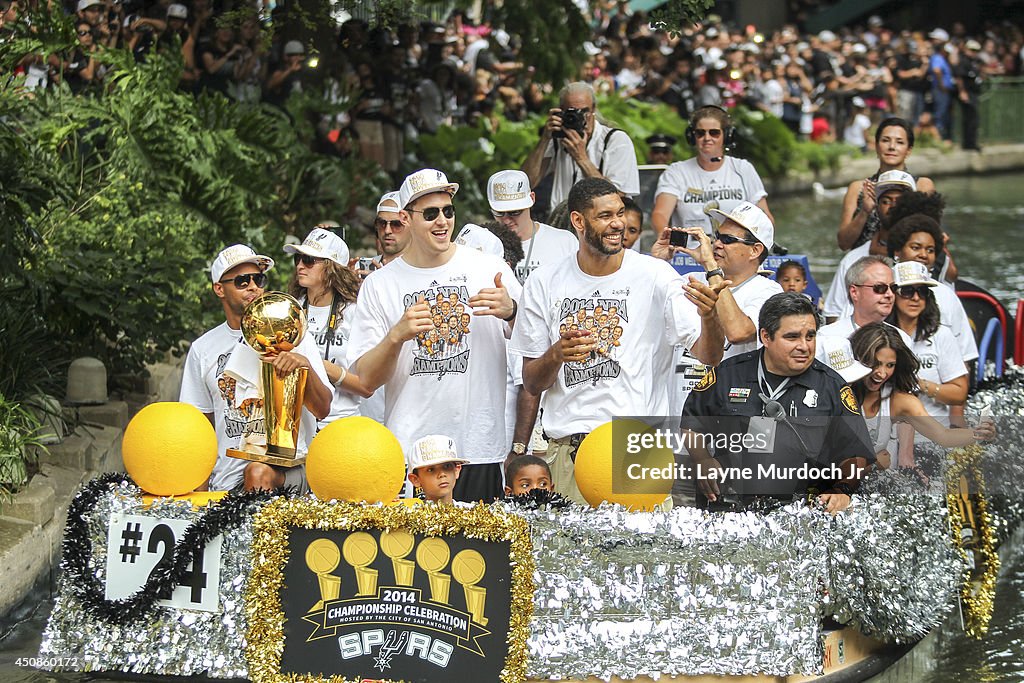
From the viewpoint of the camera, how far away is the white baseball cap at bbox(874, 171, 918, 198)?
1031cm

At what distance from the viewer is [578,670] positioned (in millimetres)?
6230

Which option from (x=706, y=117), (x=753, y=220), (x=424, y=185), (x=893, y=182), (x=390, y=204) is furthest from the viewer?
(x=706, y=117)

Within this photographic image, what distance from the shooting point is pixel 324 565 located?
20.9 ft

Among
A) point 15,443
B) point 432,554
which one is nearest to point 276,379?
point 432,554

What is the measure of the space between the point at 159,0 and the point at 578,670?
9022 millimetres

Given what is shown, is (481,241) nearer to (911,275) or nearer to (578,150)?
(578,150)

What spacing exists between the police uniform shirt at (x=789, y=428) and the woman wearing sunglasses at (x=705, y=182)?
3805 mm

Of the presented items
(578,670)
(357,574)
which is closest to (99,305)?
(357,574)

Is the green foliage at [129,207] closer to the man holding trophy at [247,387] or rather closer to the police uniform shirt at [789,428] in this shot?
the man holding trophy at [247,387]

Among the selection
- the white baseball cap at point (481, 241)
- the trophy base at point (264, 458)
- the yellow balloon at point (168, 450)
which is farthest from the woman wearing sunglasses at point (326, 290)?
the yellow balloon at point (168, 450)

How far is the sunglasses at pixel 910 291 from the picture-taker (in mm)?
8602

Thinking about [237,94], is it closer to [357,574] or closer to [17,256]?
[17,256]

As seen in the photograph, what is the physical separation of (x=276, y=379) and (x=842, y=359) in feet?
9.03

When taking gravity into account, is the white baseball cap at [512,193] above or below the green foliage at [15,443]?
above
